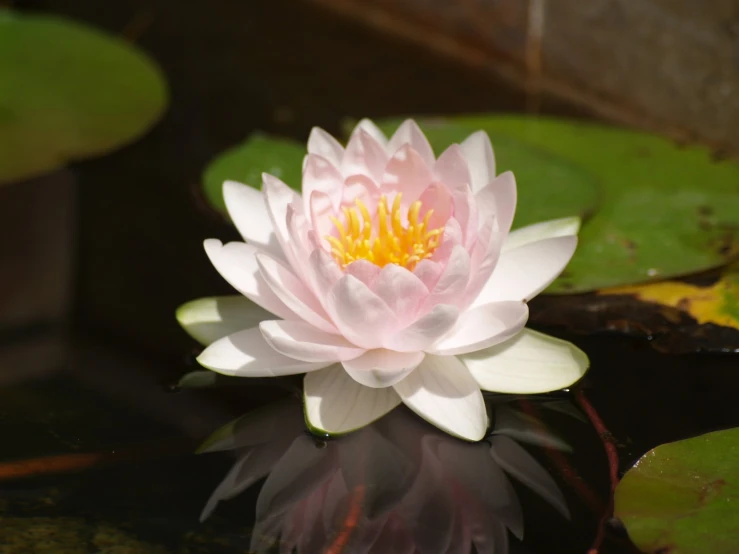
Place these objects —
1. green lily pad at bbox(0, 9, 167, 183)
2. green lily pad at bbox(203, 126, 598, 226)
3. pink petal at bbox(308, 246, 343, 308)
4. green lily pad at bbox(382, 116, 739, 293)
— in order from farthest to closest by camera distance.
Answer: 1. green lily pad at bbox(0, 9, 167, 183)
2. green lily pad at bbox(203, 126, 598, 226)
3. green lily pad at bbox(382, 116, 739, 293)
4. pink petal at bbox(308, 246, 343, 308)

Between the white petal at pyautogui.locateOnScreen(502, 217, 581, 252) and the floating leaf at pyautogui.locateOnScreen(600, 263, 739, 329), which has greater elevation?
the white petal at pyautogui.locateOnScreen(502, 217, 581, 252)

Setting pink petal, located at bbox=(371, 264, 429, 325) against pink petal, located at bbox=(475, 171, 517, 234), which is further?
pink petal, located at bbox=(475, 171, 517, 234)

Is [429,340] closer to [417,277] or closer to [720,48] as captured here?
[417,277]

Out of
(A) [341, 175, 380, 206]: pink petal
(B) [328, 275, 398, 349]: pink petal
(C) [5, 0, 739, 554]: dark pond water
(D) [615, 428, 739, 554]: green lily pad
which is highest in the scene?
(A) [341, 175, 380, 206]: pink petal

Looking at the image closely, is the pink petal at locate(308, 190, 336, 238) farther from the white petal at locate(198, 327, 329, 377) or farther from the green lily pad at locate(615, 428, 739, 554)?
the green lily pad at locate(615, 428, 739, 554)

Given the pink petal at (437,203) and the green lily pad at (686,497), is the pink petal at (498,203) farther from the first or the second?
the green lily pad at (686,497)

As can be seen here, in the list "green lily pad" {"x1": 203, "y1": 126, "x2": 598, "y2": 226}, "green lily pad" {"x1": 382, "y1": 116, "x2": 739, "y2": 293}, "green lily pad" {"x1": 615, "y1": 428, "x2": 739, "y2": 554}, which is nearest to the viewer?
"green lily pad" {"x1": 615, "y1": 428, "x2": 739, "y2": 554}

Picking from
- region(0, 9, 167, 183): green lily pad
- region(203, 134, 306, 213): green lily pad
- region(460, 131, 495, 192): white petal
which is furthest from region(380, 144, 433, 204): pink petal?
region(0, 9, 167, 183): green lily pad
